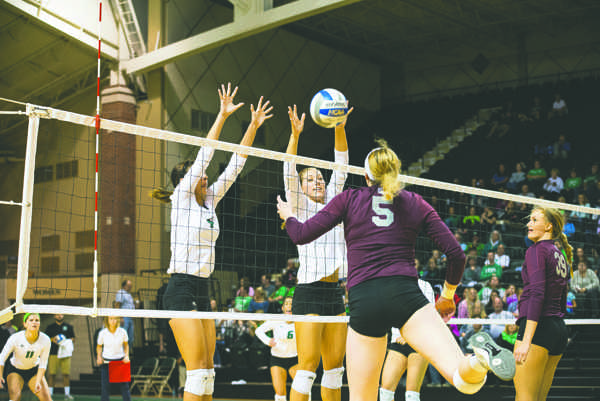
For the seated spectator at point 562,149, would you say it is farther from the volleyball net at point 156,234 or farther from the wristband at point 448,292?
the wristband at point 448,292

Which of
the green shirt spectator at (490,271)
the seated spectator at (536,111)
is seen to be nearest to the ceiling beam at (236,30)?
the green shirt spectator at (490,271)

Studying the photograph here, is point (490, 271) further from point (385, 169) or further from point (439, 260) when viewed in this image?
point (385, 169)

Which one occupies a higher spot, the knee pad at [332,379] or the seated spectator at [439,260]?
the seated spectator at [439,260]

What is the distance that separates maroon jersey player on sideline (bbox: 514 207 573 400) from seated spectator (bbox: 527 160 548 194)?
498 inches

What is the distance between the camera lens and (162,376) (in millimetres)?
13359

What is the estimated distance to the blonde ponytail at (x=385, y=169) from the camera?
379cm

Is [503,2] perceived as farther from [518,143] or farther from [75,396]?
[75,396]

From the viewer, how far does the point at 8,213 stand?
20.6 meters

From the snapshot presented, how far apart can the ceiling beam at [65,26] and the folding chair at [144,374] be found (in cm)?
770

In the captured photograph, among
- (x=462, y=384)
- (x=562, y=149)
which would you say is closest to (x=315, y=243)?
(x=462, y=384)

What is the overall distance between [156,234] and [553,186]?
32.8 feet

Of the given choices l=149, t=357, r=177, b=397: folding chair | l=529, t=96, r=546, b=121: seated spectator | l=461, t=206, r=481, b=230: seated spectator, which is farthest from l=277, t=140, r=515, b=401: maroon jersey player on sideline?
l=529, t=96, r=546, b=121: seated spectator

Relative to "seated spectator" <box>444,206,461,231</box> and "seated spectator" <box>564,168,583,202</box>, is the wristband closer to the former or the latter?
"seated spectator" <box>444,206,461,231</box>

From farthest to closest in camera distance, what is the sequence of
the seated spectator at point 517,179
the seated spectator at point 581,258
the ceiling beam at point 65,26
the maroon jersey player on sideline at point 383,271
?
the seated spectator at point 517,179, the ceiling beam at point 65,26, the seated spectator at point 581,258, the maroon jersey player on sideline at point 383,271
